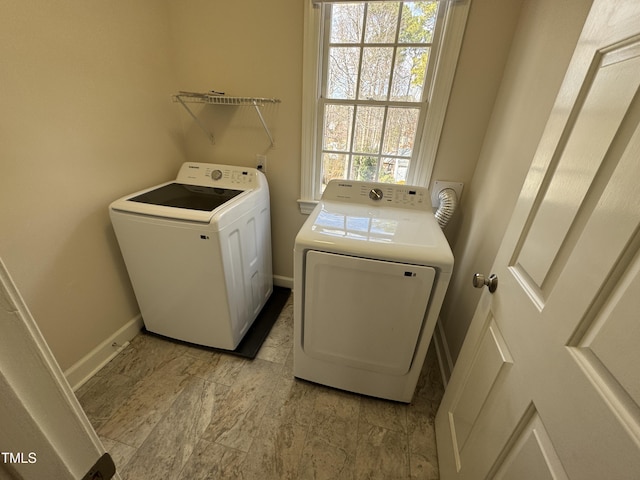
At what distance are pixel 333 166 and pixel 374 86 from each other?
1.80 ft

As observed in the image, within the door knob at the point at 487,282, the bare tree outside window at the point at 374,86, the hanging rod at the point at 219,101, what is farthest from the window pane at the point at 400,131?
the door knob at the point at 487,282

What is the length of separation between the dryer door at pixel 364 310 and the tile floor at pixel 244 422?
0.96 feet

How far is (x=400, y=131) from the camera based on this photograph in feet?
5.62

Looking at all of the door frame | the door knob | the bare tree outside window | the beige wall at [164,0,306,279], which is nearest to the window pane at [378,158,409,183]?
the bare tree outside window

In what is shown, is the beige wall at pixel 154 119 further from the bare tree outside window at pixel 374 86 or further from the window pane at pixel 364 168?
the window pane at pixel 364 168

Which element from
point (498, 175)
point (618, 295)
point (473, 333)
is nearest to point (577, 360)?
point (618, 295)

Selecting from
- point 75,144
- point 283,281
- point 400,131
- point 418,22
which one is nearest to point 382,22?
point 418,22

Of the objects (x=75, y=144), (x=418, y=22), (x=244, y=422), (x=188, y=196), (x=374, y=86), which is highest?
(x=418, y=22)

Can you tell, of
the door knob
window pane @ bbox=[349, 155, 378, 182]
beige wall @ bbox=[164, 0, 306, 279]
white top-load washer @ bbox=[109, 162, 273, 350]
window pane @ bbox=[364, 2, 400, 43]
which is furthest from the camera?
window pane @ bbox=[349, 155, 378, 182]

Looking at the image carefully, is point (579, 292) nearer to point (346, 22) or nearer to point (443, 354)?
point (443, 354)

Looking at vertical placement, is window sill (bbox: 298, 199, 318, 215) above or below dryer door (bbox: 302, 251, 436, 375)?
above

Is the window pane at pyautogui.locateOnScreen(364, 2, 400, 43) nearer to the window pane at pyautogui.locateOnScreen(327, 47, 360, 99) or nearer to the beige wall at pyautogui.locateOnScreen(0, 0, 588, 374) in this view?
the window pane at pyautogui.locateOnScreen(327, 47, 360, 99)

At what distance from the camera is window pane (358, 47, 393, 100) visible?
61.9 inches

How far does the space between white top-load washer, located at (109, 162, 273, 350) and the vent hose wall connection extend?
44.8 inches
